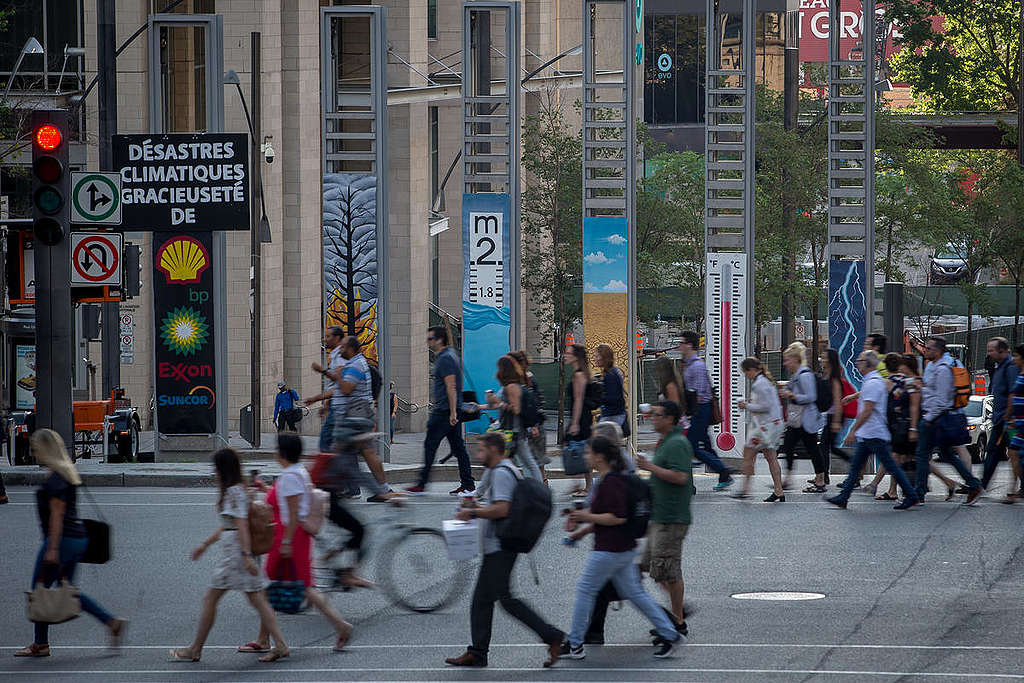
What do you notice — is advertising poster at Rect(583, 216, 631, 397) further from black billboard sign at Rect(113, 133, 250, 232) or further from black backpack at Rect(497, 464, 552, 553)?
black backpack at Rect(497, 464, 552, 553)

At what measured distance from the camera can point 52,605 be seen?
1037 cm

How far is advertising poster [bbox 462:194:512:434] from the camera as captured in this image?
74.6ft

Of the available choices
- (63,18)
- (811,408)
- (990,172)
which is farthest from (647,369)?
(811,408)

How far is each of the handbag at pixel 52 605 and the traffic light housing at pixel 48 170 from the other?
717cm

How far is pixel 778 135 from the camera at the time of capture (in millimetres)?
39500

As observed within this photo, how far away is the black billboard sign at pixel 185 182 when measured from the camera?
849 inches

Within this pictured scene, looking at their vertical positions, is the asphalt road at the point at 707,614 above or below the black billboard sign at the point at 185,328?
below

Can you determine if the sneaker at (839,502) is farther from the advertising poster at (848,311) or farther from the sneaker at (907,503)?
the advertising poster at (848,311)

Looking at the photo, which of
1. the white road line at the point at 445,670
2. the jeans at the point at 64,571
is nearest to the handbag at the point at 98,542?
the jeans at the point at 64,571

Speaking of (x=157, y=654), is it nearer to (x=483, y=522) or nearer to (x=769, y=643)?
(x=483, y=522)

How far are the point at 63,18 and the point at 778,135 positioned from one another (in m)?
18.8

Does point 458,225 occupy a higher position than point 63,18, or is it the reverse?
point 63,18

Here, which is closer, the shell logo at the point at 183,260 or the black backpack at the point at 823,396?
the black backpack at the point at 823,396

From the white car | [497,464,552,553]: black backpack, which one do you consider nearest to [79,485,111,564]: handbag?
[497,464,552,553]: black backpack
